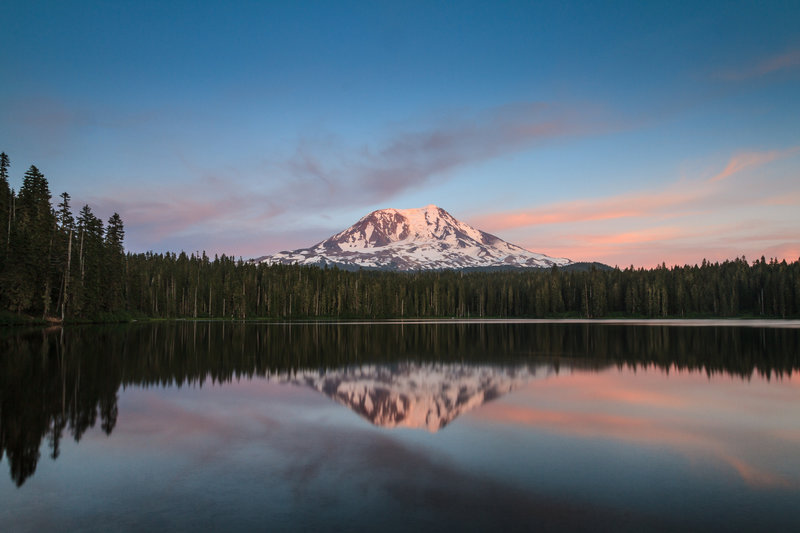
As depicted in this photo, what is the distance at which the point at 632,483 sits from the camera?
10.5 meters

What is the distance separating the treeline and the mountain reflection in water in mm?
25761

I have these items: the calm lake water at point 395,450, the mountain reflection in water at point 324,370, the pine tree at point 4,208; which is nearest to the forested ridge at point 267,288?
the pine tree at point 4,208

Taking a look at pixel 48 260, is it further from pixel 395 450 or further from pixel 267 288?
pixel 267 288

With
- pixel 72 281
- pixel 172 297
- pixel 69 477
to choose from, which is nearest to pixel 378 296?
pixel 172 297

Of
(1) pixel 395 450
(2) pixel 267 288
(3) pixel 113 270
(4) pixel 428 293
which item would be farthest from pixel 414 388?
(4) pixel 428 293

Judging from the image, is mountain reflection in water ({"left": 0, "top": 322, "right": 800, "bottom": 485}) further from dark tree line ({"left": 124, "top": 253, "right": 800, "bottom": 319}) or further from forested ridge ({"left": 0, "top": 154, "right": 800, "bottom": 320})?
dark tree line ({"left": 124, "top": 253, "right": 800, "bottom": 319})

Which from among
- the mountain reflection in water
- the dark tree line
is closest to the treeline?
the mountain reflection in water

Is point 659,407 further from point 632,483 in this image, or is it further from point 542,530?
point 542,530

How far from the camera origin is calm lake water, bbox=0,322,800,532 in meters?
8.83

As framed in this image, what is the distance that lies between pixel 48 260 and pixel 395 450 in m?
72.7

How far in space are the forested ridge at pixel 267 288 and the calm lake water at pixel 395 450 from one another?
50539mm

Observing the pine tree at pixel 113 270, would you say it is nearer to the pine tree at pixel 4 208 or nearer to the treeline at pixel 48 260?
the treeline at pixel 48 260

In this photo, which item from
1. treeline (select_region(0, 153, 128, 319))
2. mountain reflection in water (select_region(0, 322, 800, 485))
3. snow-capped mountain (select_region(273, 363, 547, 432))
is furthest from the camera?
treeline (select_region(0, 153, 128, 319))

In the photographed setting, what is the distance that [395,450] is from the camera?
42.9 feet
